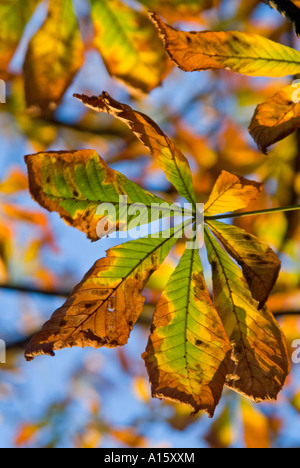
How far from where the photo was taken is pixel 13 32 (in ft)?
3.14

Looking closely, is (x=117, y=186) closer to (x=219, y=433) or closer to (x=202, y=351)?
(x=202, y=351)

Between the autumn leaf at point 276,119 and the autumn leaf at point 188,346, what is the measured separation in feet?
0.62

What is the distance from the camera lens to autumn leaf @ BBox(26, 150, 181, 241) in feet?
1.71

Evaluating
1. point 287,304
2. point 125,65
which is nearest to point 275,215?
point 287,304

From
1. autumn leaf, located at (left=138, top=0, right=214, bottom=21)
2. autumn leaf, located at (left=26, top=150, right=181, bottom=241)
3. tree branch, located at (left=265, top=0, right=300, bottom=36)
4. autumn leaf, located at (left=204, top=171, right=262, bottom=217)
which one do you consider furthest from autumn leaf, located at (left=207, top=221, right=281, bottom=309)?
autumn leaf, located at (left=138, top=0, right=214, bottom=21)

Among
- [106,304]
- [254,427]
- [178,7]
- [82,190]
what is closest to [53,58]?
[178,7]

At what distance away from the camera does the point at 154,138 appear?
50cm

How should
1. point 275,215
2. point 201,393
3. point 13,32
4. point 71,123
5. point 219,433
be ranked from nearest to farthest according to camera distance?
point 201,393
point 13,32
point 275,215
point 71,123
point 219,433

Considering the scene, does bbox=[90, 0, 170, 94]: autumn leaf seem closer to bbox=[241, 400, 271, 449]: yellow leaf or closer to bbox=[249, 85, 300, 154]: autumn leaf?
bbox=[249, 85, 300, 154]: autumn leaf

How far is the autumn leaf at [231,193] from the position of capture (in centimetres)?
54

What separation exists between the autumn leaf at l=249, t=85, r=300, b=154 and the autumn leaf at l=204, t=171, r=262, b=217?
73 millimetres

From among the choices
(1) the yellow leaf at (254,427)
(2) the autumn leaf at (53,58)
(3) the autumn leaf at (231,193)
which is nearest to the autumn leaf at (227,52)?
(3) the autumn leaf at (231,193)

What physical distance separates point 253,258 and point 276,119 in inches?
6.7

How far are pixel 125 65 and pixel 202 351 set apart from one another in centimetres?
72
